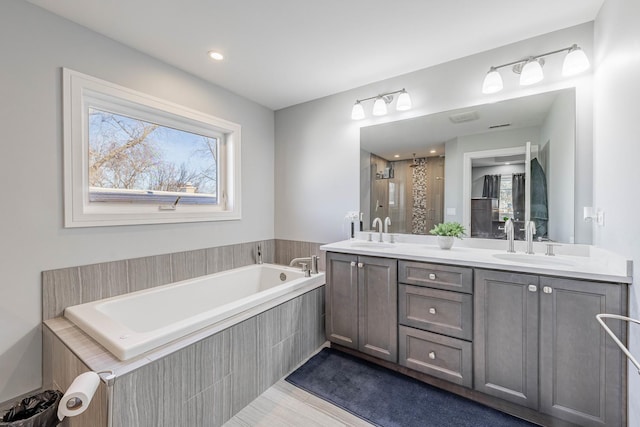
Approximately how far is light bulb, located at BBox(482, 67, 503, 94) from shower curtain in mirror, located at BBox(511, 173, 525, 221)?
0.66 meters

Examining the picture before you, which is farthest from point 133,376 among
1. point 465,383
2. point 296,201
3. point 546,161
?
point 546,161

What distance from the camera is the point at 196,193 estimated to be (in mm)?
2676

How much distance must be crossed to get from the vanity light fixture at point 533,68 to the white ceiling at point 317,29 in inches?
6.8

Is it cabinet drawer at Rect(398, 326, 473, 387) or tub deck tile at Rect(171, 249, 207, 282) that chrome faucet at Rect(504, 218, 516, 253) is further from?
tub deck tile at Rect(171, 249, 207, 282)

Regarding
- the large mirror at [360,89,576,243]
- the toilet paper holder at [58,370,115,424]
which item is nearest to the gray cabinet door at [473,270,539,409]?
the large mirror at [360,89,576,243]

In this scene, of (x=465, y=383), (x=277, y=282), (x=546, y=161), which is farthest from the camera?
(x=277, y=282)

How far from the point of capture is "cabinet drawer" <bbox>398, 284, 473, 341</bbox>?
5.78 feet

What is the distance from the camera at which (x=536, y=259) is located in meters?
1.83

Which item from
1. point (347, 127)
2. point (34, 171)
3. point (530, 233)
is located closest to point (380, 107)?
point (347, 127)

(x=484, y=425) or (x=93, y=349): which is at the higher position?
(x=93, y=349)

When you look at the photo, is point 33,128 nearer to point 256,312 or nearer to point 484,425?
point 256,312

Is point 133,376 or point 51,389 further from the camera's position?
point 51,389

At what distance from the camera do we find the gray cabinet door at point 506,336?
5.10 ft

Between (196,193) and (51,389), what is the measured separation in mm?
1678
